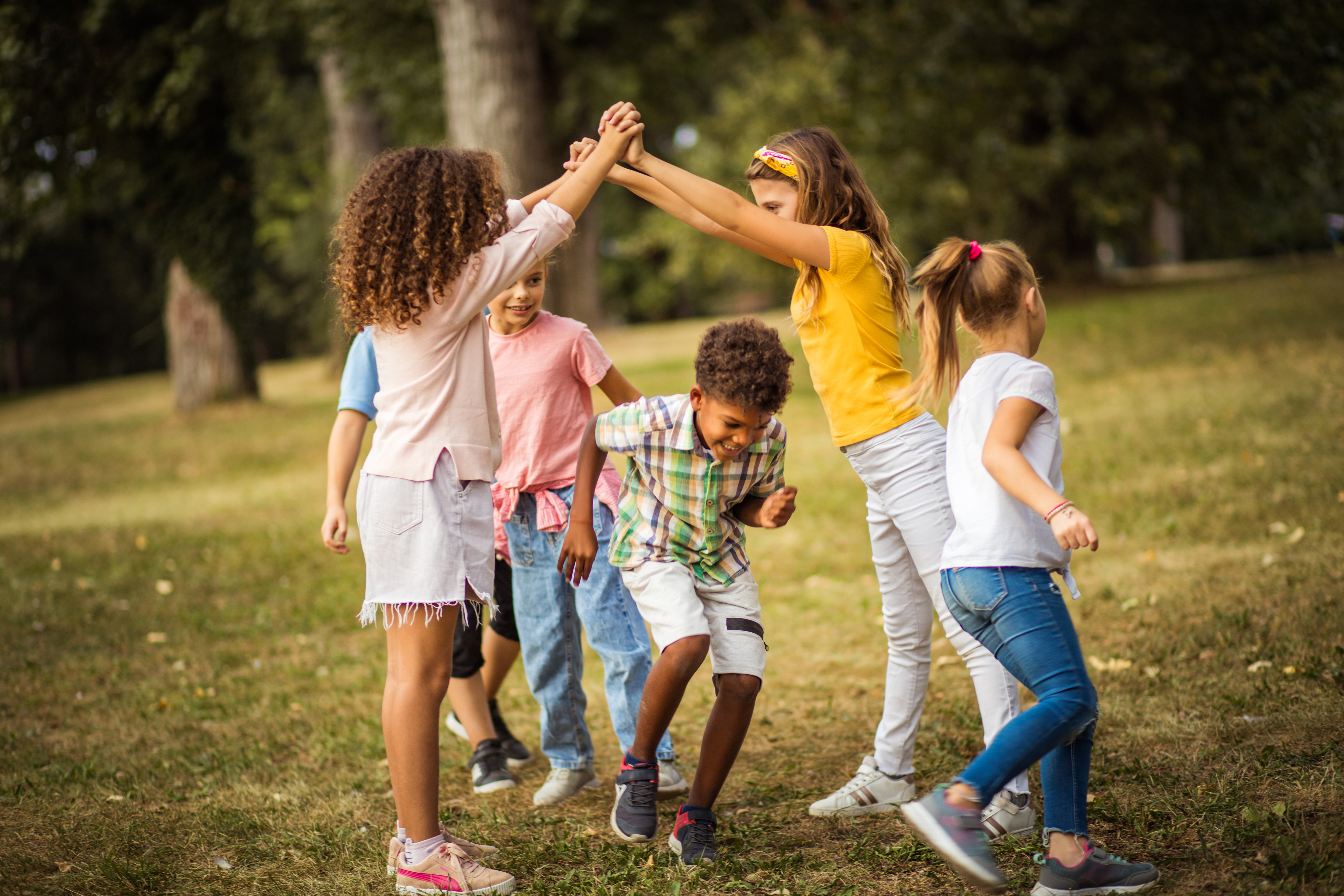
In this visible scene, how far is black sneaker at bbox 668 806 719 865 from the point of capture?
3123mm

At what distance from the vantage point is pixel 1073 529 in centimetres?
243

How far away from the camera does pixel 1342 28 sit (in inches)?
423

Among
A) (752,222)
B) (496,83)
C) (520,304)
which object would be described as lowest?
(520,304)

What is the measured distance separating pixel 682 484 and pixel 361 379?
1021 millimetres

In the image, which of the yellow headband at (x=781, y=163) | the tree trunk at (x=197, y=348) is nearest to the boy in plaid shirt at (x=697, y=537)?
the yellow headband at (x=781, y=163)

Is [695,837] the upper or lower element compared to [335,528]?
lower

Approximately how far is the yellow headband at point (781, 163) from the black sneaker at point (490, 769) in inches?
89.6

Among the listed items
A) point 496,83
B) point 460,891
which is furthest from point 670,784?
point 496,83

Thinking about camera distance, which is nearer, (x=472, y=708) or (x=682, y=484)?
(x=682, y=484)

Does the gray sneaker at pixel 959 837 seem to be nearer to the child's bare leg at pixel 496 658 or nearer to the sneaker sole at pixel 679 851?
the sneaker sole at pixel 679 851

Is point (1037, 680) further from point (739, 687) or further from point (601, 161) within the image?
point (601, 161)

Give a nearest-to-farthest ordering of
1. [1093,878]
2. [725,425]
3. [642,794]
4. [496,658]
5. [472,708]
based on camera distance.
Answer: [1093,878], [725,425], [642,794], [472,708], [496,658]

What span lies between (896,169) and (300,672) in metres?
13.7

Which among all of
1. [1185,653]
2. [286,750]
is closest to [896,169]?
[1185,653]
